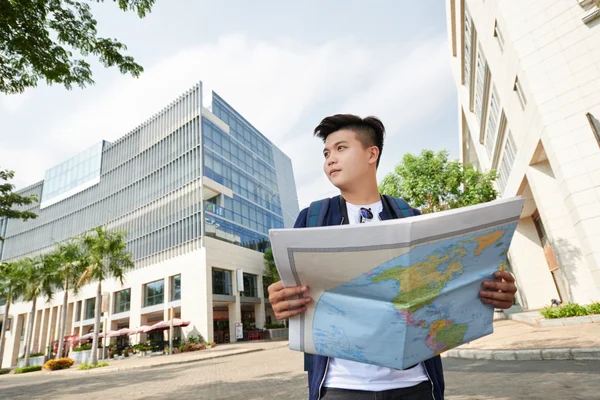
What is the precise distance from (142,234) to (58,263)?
847 centimetres

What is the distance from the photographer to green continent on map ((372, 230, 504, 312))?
1.20 meters

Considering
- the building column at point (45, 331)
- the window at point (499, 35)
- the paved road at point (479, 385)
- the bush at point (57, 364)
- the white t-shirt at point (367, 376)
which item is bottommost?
the paved road at point (479, 385)

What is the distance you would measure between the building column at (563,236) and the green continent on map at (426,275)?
13.7 m

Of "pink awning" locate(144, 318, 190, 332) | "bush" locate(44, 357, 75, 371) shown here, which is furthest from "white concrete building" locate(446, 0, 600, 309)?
"bush" locate(44, 357, 75, 371)

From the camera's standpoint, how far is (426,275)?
1.23 metres

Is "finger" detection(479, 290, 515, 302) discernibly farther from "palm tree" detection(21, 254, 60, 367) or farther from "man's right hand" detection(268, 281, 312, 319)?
"palm tree" detection(21, 254, 60, 367)

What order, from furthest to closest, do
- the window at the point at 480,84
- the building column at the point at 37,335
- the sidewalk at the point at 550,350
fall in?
the building column at the point at 37,335 → the window at the point at 480,84 → the sidewalk at the point at 550,350

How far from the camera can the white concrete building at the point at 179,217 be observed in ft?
102

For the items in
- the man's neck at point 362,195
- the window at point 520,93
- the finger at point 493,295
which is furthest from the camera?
the window at point 520,93

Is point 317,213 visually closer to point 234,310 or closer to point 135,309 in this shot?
point 234,310

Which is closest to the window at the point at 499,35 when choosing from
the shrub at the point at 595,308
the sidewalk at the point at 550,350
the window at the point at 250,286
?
the shrub at the point at 595,308

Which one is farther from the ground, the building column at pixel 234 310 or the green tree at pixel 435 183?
the green tree at pixel 435 183

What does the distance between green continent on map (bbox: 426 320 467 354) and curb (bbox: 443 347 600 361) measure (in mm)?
6718

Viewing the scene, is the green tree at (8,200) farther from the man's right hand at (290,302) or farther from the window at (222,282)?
the window at (222,282)
